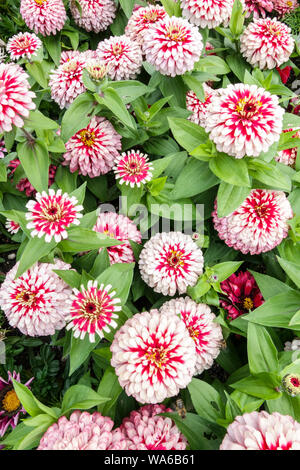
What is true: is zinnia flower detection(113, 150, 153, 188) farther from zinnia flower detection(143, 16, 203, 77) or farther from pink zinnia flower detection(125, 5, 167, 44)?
pink zinnia flower detection(125, 5, 167, 44)

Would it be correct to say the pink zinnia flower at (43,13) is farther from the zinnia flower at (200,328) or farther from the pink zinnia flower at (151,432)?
the pink zinnia flower at (151,432)

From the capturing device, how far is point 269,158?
1.22m

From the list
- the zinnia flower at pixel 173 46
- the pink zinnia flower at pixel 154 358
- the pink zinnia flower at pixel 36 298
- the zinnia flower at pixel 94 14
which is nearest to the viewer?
the pink zinnia flower at pixel 154 358

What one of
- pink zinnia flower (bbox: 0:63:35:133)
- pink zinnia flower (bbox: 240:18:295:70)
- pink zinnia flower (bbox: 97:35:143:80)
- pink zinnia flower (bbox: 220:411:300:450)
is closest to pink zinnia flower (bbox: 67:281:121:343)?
pink zinnia flower (bbox: 220:411:300:450)

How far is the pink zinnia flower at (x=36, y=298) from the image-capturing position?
1.08 metres

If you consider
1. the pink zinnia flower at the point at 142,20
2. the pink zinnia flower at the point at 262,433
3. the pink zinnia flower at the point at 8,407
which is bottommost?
the pink zinnia flower at the point at 8,407

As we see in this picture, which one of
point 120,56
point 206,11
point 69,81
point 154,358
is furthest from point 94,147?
point 154,358

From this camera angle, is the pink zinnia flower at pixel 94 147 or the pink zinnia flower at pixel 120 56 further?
the pink zinnia flower at pixel 120 56

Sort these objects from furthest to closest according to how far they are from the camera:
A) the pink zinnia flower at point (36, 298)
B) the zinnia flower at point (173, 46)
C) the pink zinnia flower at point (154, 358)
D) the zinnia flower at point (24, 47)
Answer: the zinnia flower at point (24, 47) < the zinnia flower at point (173, 46) < the pink zinnia flower at point (36, 298) < the pink zinnia flower at point (154, 358)

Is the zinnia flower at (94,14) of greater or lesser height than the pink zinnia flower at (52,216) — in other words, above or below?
above

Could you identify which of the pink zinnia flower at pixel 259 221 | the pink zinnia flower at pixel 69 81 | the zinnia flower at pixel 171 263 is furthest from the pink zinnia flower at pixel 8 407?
the pink zinnia flower at pixel 69 81

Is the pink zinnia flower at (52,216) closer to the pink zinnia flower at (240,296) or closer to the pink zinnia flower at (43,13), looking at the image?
the pink zinnia flower at (240,296)

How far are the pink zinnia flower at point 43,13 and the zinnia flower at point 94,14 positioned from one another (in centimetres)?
12

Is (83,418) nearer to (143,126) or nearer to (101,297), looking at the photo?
(101,297)
